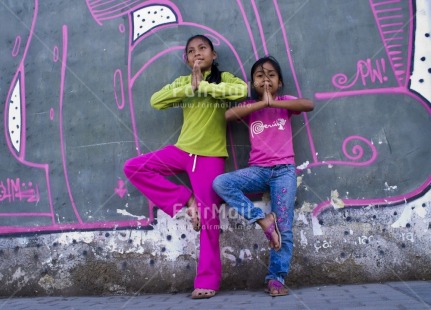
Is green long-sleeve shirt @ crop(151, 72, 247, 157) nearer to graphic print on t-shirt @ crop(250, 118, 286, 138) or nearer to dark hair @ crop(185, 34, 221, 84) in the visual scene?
dark hair @ crop(185, 34, 221, 84)

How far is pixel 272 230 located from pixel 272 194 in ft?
1.00

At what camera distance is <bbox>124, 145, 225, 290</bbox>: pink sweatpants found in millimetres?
3365

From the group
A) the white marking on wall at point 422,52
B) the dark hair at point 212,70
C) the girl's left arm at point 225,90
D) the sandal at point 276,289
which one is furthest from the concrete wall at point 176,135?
the girl's left arm at point 225,90

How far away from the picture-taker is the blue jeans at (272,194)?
127 inches

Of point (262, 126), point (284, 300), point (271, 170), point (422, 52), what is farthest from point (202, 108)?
point (422, 52)

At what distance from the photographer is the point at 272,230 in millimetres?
3162

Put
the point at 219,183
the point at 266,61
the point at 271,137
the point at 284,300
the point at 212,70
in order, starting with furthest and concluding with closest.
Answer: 1. the point at 212,70
2. the point at 266,61
3. the point at 271,137
4. the point at 219,183
5. the point at 284,300

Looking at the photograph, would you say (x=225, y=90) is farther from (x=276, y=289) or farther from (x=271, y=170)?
(x=276, y=289)

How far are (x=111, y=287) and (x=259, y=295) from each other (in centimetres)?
126

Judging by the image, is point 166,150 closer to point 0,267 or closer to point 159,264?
point 159,264

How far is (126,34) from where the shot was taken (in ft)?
13.1

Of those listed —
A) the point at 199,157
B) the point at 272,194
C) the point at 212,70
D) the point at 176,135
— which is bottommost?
the point at 272,194

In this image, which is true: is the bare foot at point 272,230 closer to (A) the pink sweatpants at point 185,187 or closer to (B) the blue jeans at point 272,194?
(B) the blue jeans at point 272,194

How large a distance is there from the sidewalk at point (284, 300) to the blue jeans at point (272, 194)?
25 centimetres
